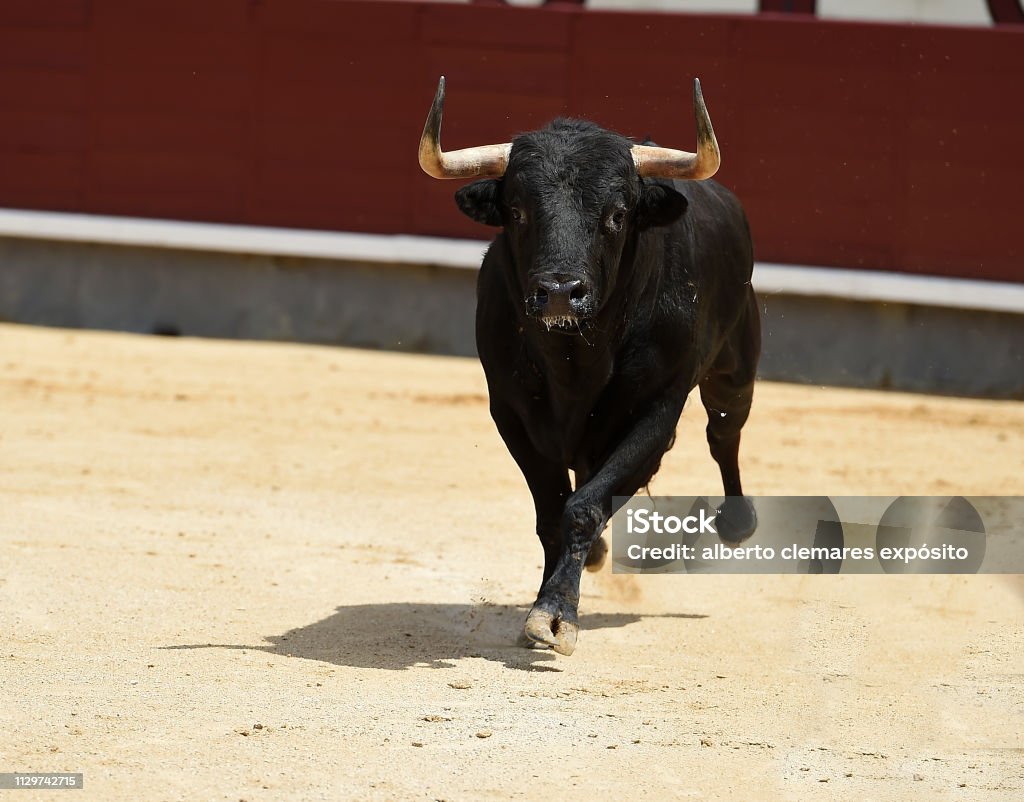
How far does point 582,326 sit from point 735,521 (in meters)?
1.48

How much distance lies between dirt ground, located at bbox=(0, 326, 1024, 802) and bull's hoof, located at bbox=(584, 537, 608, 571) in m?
0.13

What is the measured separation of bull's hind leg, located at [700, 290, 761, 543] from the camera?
16.8ft

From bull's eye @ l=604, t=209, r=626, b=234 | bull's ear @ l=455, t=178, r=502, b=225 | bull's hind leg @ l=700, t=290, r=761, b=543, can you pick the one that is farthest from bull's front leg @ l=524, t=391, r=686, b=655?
bull's hind leg @ l=700, t=290, r=761, b=543

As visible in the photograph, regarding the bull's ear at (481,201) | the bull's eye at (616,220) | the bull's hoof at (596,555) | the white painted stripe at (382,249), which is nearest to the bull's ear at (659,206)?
the bull's eye at (616,220)

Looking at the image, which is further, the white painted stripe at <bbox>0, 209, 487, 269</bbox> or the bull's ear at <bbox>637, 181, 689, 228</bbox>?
the white painted stripe at <bbox>0, 209, 487, 269</bbox>

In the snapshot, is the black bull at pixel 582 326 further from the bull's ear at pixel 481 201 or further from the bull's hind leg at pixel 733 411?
the bull's hind leg at pixel 733 411

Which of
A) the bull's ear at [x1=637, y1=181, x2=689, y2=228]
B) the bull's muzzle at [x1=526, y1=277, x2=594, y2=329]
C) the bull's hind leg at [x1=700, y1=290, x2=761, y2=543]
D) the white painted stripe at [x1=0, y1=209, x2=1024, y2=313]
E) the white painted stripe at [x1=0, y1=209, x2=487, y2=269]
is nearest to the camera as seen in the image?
the bull's muzzle at [x1=526, y1=277, x2=594, y2=329]

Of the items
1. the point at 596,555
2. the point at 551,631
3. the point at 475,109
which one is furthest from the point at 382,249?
the point at 551,631

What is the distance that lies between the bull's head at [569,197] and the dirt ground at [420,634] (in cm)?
86

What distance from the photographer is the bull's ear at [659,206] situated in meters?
4.05

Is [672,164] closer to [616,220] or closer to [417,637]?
[616,220]

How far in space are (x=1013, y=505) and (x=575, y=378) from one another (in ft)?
8.99

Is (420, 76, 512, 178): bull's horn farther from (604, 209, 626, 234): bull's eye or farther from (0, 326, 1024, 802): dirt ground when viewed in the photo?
(0, 326, 1024, 802): dirt ground

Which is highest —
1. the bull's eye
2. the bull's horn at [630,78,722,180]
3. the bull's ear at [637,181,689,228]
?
the bull's horn at [630,78,722,180]
